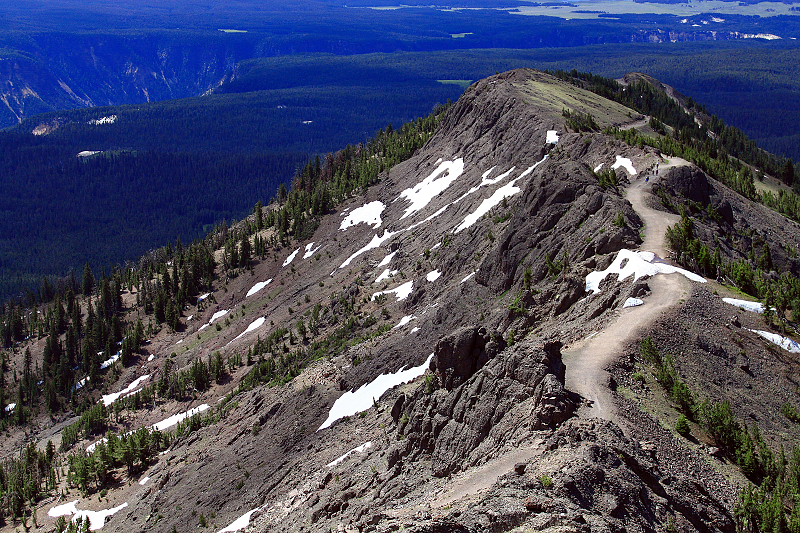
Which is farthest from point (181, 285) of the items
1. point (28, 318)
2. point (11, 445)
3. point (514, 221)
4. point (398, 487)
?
point (398, 487)

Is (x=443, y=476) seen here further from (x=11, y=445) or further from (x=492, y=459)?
(x=11, y=445)

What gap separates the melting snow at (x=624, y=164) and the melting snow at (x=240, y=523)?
137 feet

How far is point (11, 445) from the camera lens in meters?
102

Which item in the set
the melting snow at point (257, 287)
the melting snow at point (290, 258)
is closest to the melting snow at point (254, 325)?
the melting snow at point (257, 287)

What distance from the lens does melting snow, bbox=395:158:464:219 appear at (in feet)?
306

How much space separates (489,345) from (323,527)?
1121 cm

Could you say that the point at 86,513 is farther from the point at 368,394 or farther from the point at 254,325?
the point at 254,325

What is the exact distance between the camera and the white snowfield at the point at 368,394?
1879 inches

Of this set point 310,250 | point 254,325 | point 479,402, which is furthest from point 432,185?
point 479,402

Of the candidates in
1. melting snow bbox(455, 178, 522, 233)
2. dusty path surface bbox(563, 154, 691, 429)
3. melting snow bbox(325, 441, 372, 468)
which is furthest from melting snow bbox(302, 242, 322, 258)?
dusty path surface bbox(563, 154, 691, 429)

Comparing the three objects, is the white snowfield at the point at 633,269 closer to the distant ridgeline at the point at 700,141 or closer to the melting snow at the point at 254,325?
the distant ridgeline at the point at 700,141

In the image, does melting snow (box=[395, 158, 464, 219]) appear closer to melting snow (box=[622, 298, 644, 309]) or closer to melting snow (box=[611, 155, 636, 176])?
melting snow (box=[611, 155, 636, 176])

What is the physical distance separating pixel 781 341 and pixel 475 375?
15.9m

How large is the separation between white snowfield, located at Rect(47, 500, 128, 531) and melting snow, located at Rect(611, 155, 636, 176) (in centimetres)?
5224
